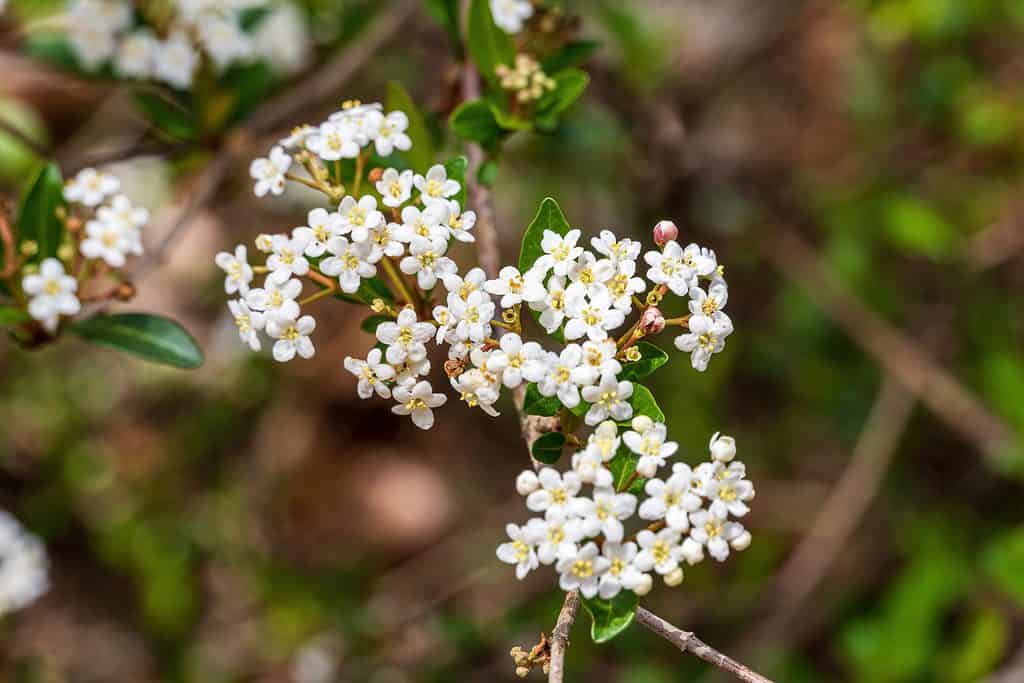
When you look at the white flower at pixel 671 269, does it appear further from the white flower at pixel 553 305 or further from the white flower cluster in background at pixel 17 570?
the white flower cluster in background at pixel 17 570

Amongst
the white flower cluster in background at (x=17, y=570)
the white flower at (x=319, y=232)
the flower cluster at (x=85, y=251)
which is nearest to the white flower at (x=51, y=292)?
the flower cluster at (x=85, y=251)

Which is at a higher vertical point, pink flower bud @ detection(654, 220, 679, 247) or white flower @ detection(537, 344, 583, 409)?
pink flower bud @ detection(654, 220, 679, 247)

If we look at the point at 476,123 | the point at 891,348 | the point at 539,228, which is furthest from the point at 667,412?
the point at 539,228

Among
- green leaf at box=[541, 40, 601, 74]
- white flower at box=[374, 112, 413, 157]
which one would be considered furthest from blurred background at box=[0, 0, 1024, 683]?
white flower at box=[374, 112, 413, 157]

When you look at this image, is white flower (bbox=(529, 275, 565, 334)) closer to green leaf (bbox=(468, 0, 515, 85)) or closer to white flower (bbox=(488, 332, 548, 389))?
white flower (bbox=(488, 332, 548, 389))

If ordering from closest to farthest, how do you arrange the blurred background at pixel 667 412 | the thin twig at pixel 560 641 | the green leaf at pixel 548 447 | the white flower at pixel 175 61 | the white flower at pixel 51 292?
the thin twig at pixel 560 641
the green leaf at pixel 548 447
the white flower at pixel 51 292
the white flower at pixel 175 61
the blurred background at pixel 667 412

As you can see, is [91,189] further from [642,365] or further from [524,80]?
[642,365]
